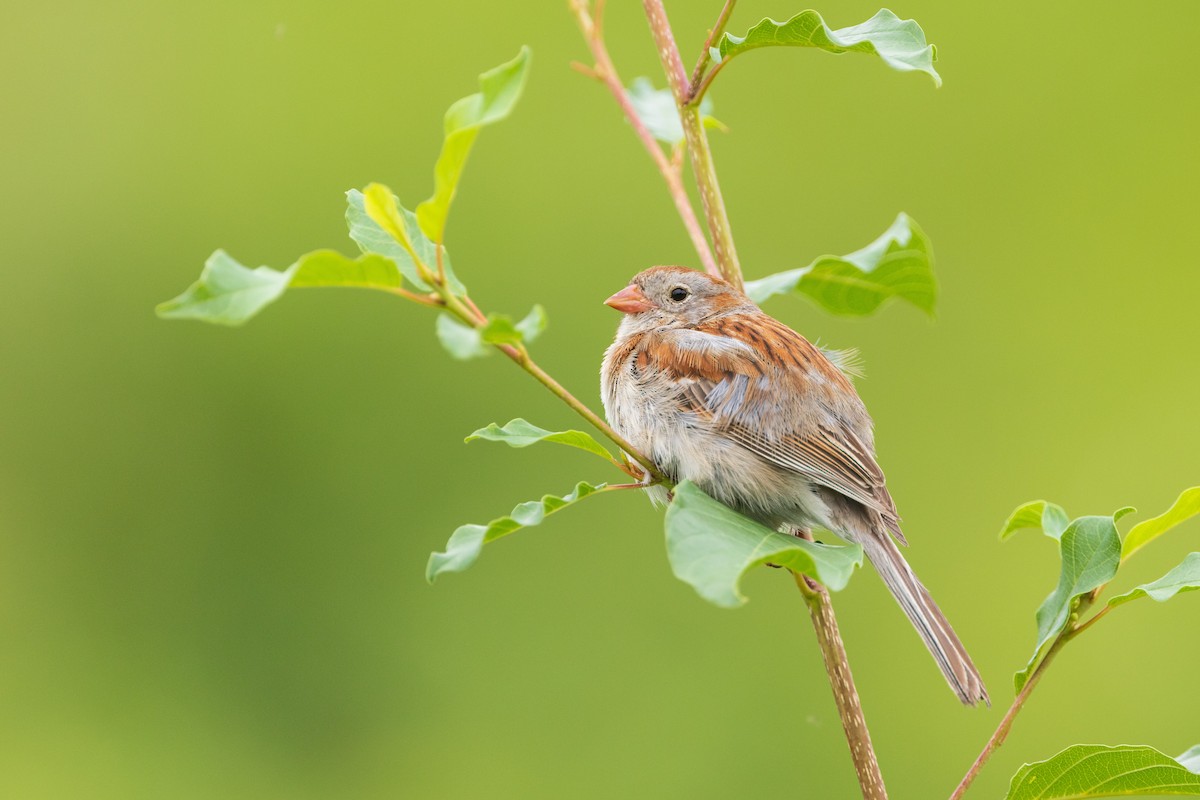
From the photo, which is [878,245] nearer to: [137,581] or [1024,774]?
[1024,774]

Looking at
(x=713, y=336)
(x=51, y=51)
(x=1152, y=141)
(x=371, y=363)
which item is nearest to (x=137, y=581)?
(x=371, y=363)

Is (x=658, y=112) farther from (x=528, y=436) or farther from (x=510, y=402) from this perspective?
(x=510, y=402)

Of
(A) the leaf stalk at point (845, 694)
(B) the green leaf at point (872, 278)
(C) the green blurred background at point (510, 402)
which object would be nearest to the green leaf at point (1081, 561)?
(A) the leaf stalk at point (845, 694)

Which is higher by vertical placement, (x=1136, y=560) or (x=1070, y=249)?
(x=1070, y=249)

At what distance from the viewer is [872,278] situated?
271cm

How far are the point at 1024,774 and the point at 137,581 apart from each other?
6.14 metres

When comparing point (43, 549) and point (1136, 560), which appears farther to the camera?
point (43, 549)

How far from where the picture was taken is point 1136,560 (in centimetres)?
691

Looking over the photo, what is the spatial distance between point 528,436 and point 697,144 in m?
0.67

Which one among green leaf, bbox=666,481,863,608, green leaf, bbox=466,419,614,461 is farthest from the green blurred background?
green leaf, bbox=666,481,863,608

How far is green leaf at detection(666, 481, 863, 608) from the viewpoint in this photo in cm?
179

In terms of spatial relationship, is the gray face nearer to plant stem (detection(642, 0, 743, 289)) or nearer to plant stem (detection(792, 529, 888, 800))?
plant stem (detection(642, 0, 743, 289))

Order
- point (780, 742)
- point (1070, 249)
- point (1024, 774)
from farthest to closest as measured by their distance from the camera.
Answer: point (1070, 249) → point (780, 742) → point (1024, 774)

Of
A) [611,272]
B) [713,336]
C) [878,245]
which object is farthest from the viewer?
[611,272]
